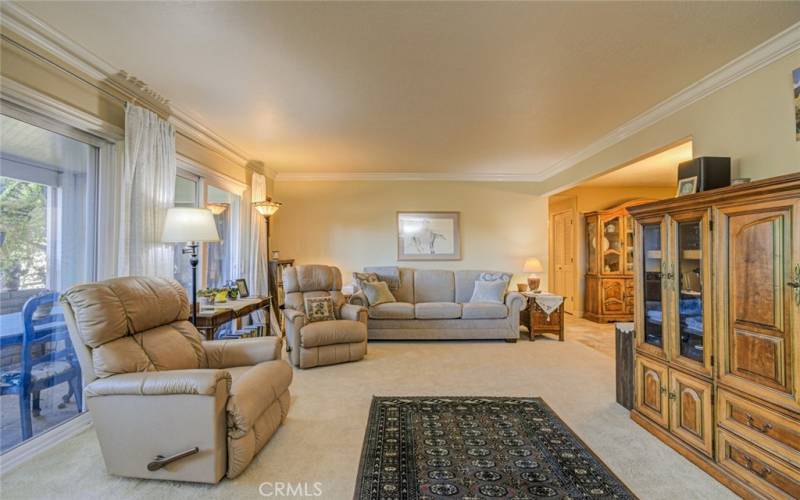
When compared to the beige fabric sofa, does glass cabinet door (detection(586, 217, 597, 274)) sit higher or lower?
higher

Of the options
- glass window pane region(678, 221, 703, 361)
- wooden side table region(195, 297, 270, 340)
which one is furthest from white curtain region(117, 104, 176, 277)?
glass window pane region(678, 221, 703, 361)

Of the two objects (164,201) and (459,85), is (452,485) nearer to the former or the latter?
(459,85)

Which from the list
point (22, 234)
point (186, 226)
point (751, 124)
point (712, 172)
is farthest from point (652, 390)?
point (22, 234)

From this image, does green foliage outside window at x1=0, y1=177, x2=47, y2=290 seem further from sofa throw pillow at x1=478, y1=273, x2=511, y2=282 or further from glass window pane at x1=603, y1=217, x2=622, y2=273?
glass window pane at x1=603, y1=217, x2=622, y2=273

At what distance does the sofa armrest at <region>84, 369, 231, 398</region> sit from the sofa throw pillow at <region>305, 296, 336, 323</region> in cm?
232

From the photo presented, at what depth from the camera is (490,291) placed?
5.30 meters

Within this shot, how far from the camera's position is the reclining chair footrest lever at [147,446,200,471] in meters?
1.82

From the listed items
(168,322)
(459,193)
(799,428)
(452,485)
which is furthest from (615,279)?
(168,322)

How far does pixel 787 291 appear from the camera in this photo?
168 cm

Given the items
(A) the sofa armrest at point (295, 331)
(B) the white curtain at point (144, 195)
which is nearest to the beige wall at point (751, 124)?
(A) the sofa armrest at point (295, 331)

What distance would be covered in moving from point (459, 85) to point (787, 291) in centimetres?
228

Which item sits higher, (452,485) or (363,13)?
(363,13)

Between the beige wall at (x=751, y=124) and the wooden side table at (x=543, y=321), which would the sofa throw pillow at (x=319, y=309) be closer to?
the wooden side table at (x=543, y=321)

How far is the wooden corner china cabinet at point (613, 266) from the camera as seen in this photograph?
20.8 feet
